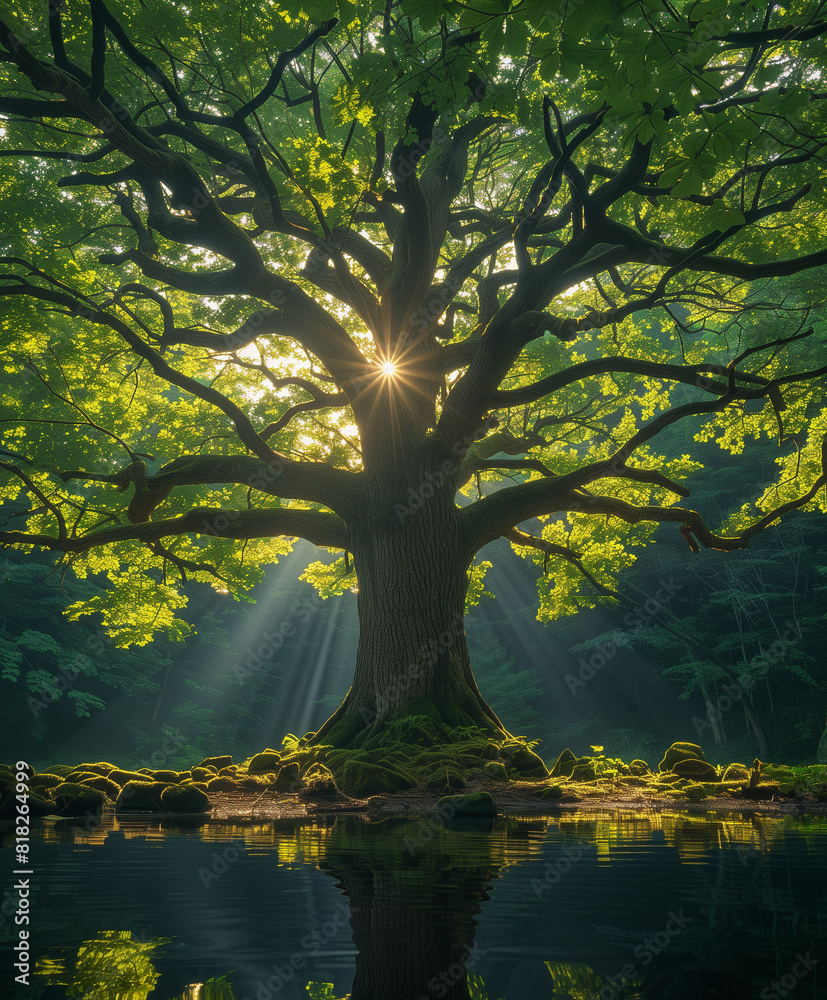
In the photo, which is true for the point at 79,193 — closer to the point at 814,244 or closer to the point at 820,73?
the point at 820,73

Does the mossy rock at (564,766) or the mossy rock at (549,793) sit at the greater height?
the mossy rock at (564,766)

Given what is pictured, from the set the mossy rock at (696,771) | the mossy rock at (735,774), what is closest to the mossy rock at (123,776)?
the mossy rock at (696,771)

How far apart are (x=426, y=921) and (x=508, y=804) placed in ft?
12.9

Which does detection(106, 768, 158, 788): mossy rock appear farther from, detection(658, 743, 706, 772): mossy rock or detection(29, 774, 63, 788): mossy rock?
detection(658, 743, 706, 772): mossy rock

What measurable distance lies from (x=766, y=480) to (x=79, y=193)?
26.3 metres

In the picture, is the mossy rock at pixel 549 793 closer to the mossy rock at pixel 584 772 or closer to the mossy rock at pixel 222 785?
the mossy rock at pixel 584 772

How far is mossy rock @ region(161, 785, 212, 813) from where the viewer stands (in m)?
4.66

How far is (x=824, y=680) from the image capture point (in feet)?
71.5

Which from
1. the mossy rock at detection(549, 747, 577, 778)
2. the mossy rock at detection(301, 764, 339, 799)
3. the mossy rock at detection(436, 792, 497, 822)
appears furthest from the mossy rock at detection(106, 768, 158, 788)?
the mossy rock at detection(549, 747, 577, 778)

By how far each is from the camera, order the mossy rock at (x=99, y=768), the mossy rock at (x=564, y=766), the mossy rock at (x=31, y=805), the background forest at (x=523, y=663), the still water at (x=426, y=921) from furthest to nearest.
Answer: the background forest at (x=523, y=663) < the mossy rock at (x=564, y=766) < the mossy rock at (x=99, y=768) < the mossy rock at (x=31, y=805) < the still water at (x=426, y=921)

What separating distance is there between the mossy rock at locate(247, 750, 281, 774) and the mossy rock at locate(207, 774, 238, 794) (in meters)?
0.84

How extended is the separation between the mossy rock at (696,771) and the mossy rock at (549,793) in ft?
Result: 6.65

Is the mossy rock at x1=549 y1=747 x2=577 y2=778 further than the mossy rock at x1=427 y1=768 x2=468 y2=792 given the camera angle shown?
Yes

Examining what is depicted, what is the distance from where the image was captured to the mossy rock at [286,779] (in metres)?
5.78
